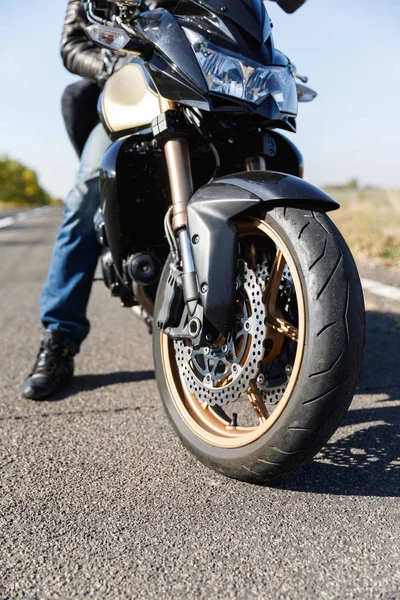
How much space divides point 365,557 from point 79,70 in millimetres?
2491

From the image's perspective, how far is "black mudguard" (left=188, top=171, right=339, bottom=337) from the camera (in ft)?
6.34

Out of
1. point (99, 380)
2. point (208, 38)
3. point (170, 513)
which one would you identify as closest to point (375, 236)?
point (99, 380)

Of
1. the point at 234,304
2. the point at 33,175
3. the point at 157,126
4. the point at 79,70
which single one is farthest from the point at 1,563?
the point at 33,175

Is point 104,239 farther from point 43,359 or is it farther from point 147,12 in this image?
point 147,12

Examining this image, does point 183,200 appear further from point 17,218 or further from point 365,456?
point 17,218

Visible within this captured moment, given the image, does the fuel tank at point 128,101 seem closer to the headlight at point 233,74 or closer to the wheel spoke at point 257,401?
the headlight at point 233,74

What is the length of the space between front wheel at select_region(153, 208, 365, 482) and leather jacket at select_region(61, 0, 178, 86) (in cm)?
119

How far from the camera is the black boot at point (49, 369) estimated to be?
3.03 m

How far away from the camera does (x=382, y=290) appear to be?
5391mm

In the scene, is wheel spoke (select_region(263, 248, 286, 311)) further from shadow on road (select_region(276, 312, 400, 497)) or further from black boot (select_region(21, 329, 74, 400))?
black boot (select_region(21, 329, 74, 400))

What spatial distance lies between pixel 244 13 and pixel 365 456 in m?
1.51

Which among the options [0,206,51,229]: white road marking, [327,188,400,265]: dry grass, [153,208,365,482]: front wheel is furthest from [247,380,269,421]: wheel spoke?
[0,206,51,229]: white road marking

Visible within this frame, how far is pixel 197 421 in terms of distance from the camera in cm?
225

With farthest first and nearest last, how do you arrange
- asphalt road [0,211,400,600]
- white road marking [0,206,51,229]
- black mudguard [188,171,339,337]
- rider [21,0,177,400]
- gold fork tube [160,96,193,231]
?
white road marking [0,206,51,229]
rider [21,0,177,400]
gold fork tube [160,96,193,231]
black mudguard [188,171,339,337]
asphalt road [0,211,400,600]
